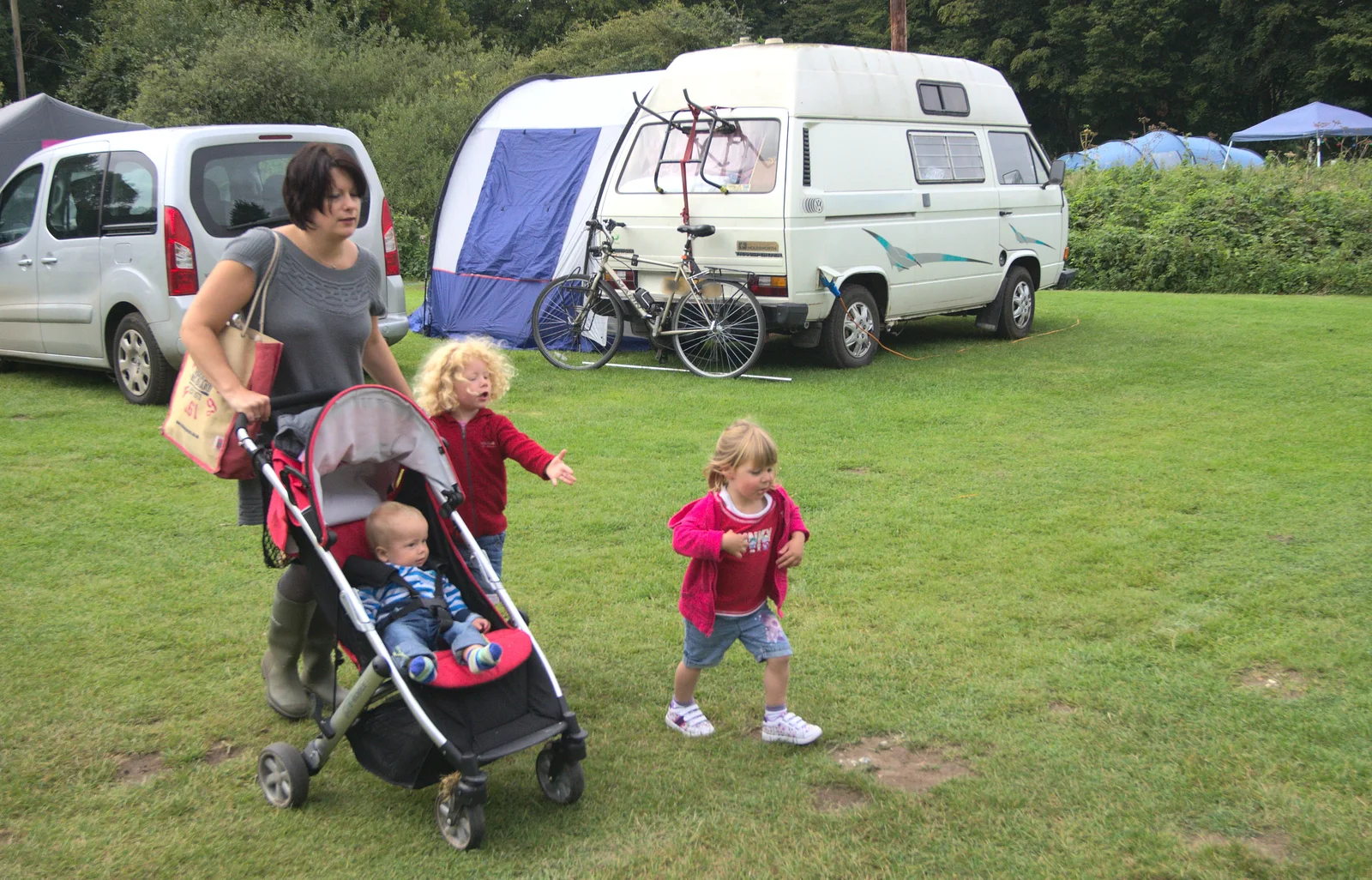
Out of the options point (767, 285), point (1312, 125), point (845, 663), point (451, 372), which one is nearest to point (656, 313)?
point (767, 285)

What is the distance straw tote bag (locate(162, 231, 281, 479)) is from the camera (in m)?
3.60

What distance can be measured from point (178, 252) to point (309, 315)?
5.41 m

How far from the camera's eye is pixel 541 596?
5098 millimetres

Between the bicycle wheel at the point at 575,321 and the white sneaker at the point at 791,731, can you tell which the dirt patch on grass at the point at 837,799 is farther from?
the bicycle wheel at the point at 575,321

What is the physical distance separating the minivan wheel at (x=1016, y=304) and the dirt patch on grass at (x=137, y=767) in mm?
10220

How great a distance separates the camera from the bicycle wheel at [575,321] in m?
10.7

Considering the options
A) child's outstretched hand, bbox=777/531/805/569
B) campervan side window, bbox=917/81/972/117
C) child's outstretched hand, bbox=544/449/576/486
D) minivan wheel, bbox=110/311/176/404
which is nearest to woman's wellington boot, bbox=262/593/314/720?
child's outstretched hand, bbox=544/449/576/486

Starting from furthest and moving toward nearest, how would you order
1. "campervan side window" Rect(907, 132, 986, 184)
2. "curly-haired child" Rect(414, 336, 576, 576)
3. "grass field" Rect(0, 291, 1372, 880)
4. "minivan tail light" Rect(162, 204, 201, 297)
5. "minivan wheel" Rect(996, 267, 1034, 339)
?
"minivan wheel" Rect(996, 267, 1034, 339)
"campervan side window" Rect(907, 132, 986, 184)
"minivan tail light" Rect(162, 204, 201, 297)
"curly-haired child" Rect(414, 336, 576, 576)
"grass field" Rect(0, 291, 1372, 880)

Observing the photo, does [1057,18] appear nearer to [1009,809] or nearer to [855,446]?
[855,446]

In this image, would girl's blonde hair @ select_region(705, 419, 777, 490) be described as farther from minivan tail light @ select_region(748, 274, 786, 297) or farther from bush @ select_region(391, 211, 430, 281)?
bush @ select_region(391, 211, 430, 281)

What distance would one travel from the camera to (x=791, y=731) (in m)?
3.77

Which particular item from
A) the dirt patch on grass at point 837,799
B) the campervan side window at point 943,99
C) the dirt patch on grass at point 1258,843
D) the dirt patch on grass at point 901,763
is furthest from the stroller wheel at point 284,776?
the campervan side window at point 943,99

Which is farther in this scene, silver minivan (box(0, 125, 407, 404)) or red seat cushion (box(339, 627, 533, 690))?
silver minivan (box(0, 125, 407, 404))

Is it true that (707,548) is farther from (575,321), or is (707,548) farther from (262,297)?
(575,321)
